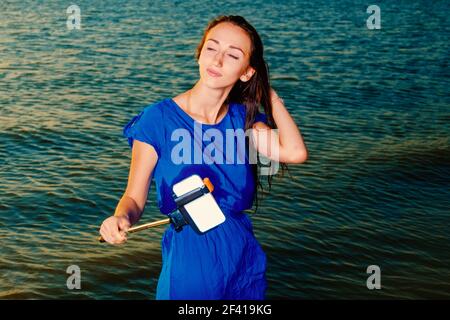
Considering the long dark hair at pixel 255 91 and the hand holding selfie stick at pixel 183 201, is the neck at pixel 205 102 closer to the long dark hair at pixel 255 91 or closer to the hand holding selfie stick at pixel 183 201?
the long dark hair at pixel 255 91

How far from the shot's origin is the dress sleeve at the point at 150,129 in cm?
286

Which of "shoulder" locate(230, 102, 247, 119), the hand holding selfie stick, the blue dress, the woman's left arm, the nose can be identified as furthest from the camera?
the woman's left arm

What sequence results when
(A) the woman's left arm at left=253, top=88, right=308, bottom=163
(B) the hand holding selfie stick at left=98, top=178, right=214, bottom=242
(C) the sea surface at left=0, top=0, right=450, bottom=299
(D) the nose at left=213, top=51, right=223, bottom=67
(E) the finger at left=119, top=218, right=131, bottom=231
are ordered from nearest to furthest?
(E) the finger at left=119, top=218, right=131, bottom=231, (B) the hand holding selfie stick at left=98, top=178, right=214, bottom=242, (D) the nose at left=213, top=51, right=223, bottom=67, (A) the woman's left arm at left=253, top=88, right=308, bottom=163, (C) the sea surface at left=0, top=0, right=450, bottom=299

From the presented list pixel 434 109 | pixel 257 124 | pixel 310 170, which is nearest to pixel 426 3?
pixel 434 109

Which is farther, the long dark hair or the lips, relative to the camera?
the long dark hair

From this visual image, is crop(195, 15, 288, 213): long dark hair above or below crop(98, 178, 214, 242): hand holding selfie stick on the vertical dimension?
above

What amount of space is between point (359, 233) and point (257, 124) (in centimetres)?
439

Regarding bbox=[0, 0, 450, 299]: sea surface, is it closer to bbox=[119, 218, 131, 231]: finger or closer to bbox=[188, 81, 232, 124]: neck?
bbox=[188, 81, 232, 124]: neck

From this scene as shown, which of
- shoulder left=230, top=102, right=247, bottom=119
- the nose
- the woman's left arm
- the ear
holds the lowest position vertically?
the woman's left arm

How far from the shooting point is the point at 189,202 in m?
2.70

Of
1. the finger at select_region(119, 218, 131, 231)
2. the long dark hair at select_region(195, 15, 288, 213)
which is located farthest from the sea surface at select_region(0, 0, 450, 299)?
the finger at select_region(119, 218, 131, 231)

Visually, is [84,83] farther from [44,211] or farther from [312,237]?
[312,237]

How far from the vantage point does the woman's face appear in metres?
3.00

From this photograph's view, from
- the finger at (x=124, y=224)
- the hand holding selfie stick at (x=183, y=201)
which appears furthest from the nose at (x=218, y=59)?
the finger at (x=124, y=224)
